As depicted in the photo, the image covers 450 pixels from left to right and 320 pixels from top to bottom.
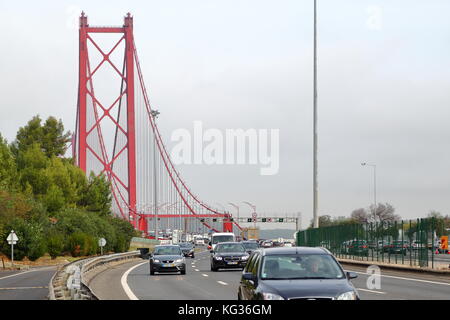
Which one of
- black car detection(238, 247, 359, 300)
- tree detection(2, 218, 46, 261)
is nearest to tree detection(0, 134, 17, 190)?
tree detection(2, 218, 46, 261)

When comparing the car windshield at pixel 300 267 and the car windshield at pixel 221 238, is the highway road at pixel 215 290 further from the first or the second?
the car windshield at pixel 221 238

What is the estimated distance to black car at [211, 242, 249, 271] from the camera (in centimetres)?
3806

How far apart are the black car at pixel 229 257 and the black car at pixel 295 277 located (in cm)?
2277

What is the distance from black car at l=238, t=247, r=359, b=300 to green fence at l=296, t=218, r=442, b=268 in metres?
22.3

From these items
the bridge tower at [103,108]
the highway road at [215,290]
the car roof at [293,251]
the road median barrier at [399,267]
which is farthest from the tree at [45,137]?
the car roof at [293,251]

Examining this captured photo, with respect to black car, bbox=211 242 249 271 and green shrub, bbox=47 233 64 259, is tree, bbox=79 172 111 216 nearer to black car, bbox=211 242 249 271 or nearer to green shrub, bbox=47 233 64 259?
green shrub, bbox=47 233 64 259

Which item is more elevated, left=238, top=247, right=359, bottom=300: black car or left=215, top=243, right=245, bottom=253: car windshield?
left=238, top=247, right=359, bottom=300: black car

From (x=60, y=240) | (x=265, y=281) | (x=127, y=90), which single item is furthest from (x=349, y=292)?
(x=127, y=90)

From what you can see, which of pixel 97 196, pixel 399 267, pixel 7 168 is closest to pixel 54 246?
pixel 7 168

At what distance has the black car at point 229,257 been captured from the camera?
38.1 metres

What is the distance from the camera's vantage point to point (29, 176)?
278ft

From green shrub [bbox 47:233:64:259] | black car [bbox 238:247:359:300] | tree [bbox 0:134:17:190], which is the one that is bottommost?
green shrub [bbox 47:233:64:259]

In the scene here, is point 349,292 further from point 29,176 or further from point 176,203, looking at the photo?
point 176,203
